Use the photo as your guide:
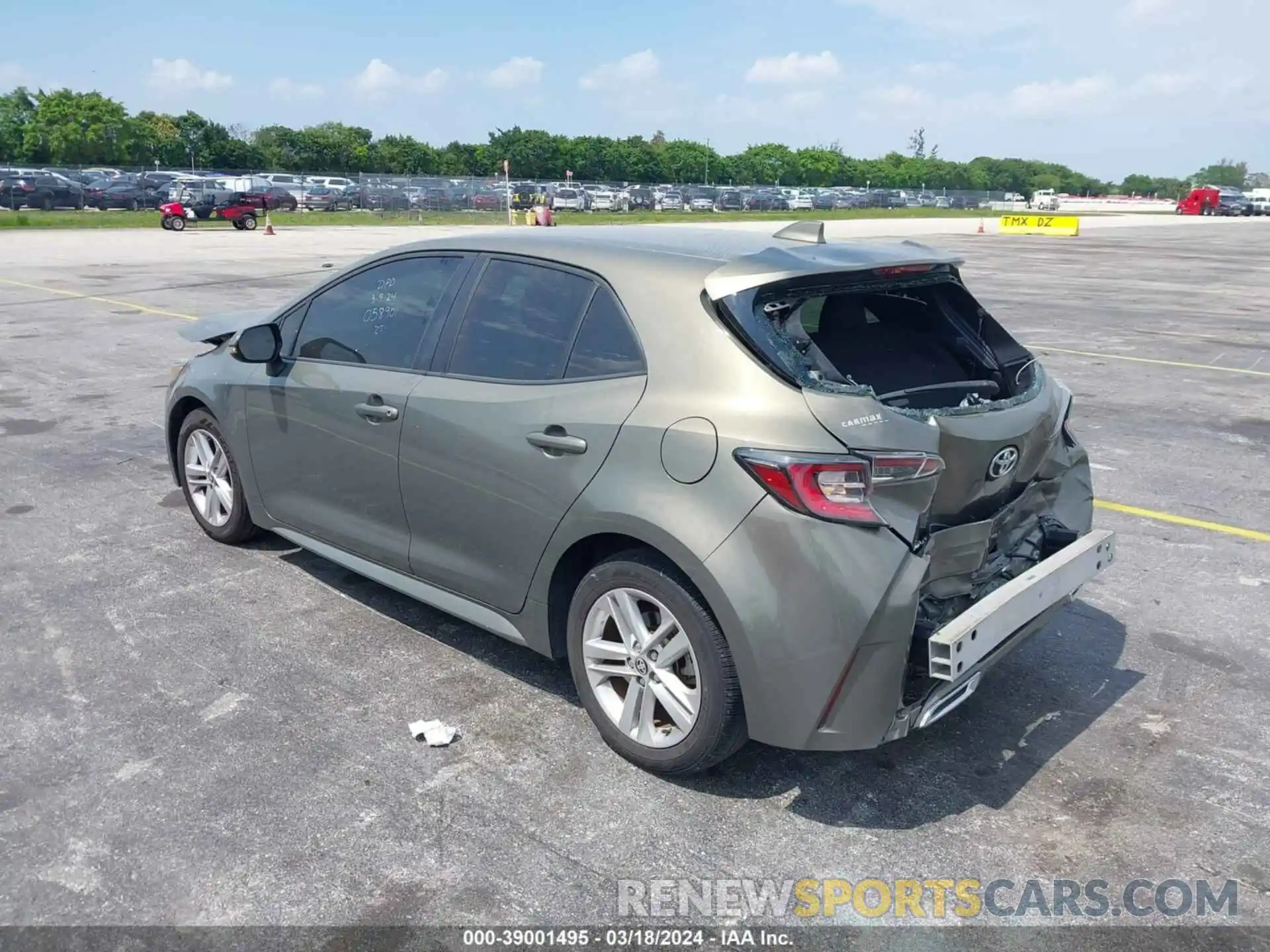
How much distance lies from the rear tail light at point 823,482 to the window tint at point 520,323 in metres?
0.96

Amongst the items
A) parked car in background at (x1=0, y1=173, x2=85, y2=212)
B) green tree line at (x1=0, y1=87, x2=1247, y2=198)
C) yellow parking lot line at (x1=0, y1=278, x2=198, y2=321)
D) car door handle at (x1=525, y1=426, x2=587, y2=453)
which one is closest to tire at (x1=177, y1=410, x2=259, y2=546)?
car door handle at (x1=525, y1=426, x2=587, y2=453)

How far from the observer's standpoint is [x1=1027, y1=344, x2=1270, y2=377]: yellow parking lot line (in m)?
11.2

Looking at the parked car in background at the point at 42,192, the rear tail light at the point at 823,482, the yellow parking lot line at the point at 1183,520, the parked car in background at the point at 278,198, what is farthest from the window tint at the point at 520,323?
the parked car in background at the point at 42,192

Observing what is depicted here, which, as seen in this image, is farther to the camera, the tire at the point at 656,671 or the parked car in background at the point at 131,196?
the parked car in background at the point at 131,196

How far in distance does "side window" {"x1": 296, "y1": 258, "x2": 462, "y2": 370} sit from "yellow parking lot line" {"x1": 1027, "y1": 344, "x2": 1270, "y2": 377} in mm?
9704

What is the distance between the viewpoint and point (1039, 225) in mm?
48219

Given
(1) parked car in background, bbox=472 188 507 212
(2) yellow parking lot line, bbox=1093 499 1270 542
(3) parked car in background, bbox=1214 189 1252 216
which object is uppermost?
(2) yellow parking lot line, bbox=1093 499 1270 542

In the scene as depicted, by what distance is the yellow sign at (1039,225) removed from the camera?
4669 cm

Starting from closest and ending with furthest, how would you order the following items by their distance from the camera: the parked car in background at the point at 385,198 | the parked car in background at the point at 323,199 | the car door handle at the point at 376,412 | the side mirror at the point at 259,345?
the car door handle at the point at 376,412, the side mirror at the point at 259,345, the parked car in background at the point at 323,199, the parked car in background at the point at 385,198

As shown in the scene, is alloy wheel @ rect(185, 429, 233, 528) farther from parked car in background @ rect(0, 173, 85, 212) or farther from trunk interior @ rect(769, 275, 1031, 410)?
parked car in background @ rect(0, 173, 85, 212)

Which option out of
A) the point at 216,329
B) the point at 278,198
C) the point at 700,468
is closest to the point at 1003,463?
the point at 700,468

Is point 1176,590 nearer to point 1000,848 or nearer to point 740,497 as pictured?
point 1000,848

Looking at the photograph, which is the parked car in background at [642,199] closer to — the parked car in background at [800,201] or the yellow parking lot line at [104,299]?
the parked car in background at [800,201]

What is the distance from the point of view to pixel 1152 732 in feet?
12.3
